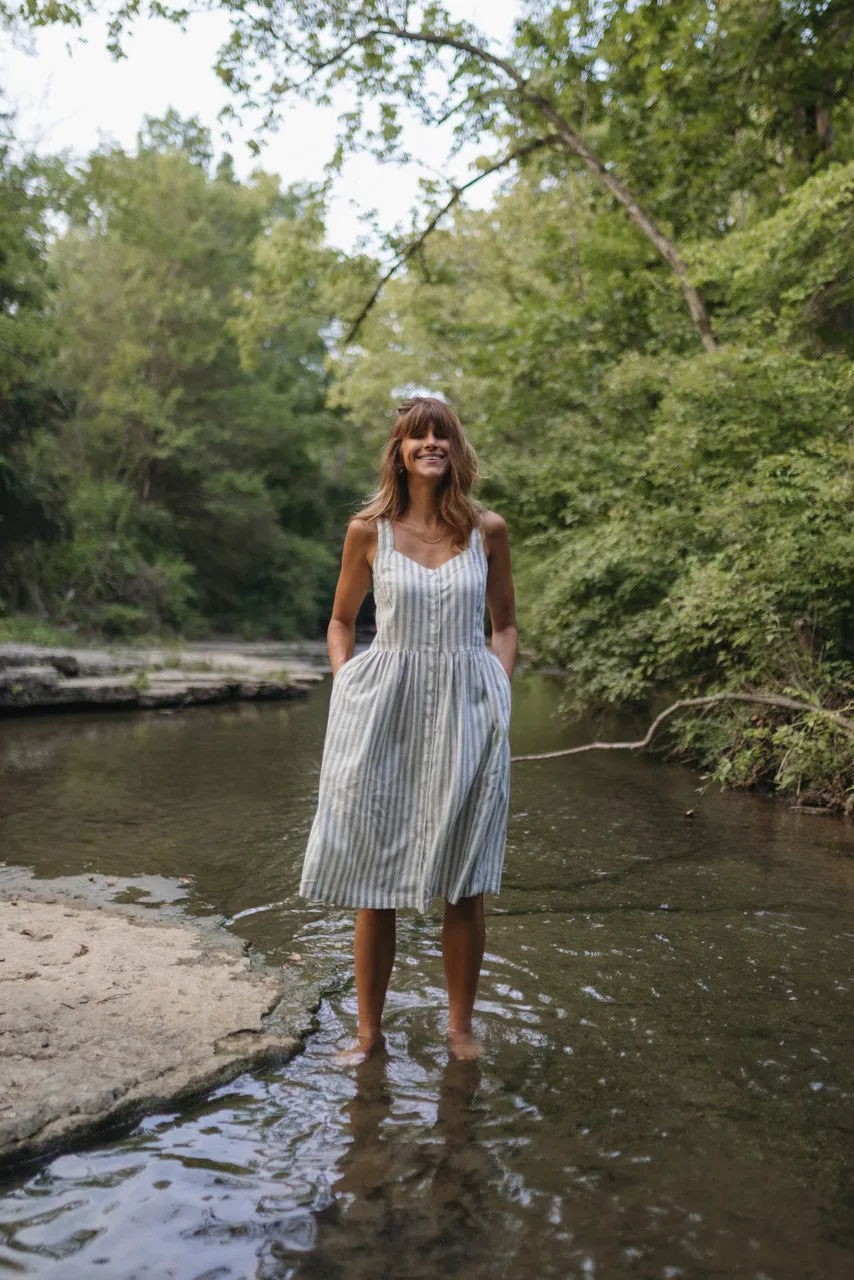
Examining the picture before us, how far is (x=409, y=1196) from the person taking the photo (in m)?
2.32

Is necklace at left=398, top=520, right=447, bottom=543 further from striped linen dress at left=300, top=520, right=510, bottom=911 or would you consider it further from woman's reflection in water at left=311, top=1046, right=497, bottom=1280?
woman's reflection in water at left=311, top=1046, right=497, bottom=1280

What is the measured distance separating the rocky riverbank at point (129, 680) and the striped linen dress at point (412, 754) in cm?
1005

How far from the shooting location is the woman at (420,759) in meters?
3.07

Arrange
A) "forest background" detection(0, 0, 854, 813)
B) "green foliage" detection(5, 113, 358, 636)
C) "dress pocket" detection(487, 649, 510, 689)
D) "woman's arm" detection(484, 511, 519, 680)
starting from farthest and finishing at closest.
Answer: "green foliage" detection(5, 113, 358, 636) < "forest background" detection(0, 0, 854, 813) < "woman's arm" detection(484, 511, 519, 680) < "dress pocket" detection(487, 649, 510, 689)

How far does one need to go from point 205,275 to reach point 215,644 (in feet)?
37.7

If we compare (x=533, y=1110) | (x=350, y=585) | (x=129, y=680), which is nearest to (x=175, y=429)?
(x=129, y=680)

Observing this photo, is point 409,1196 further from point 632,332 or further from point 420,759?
point 632,332

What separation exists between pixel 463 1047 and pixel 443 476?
1.71m

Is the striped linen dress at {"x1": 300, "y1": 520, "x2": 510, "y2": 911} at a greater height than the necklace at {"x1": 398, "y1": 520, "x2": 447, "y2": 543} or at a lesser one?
lesser

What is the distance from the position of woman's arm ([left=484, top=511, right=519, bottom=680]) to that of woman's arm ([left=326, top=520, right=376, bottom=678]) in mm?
379

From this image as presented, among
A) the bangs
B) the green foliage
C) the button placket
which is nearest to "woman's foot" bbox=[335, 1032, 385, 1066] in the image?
the button placket

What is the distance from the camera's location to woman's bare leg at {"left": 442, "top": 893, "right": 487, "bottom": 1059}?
3141 mm

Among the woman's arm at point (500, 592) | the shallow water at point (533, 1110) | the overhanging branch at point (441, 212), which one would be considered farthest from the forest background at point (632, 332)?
the woman's arm at point (500, 592)

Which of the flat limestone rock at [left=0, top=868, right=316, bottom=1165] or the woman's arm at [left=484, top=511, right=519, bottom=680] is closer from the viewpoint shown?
the flat limestone rock at [left=0, top=868, right=316, bottom=1165]
